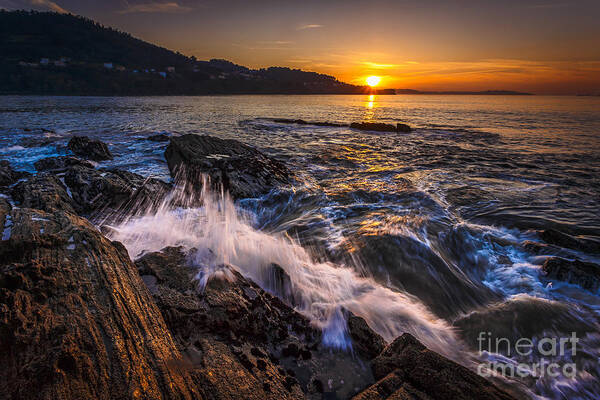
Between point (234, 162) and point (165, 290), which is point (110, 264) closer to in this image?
point (165, 290)

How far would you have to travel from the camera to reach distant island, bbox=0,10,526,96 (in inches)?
3460

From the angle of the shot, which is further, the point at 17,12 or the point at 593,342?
the point at 17,12

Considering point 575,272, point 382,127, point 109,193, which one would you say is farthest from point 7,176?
point 382,127

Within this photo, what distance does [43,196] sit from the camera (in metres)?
5.30

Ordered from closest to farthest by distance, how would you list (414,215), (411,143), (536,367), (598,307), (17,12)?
(536,367), (598,307), (414,215), (411,143), (17,12)

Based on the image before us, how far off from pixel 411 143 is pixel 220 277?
1834cm

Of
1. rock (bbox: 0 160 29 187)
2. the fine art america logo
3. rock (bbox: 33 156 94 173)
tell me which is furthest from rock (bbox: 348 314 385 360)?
rock (bbox: 33 156 94 173)

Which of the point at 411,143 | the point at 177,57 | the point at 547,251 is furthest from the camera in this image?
the point at 177,57

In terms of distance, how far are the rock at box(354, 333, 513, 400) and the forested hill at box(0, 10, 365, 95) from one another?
115635 millimetres

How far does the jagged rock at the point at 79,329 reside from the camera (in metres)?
1.76

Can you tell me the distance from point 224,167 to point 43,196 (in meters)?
4.54

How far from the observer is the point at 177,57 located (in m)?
172

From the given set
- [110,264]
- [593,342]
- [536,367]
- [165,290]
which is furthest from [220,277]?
[593,342]

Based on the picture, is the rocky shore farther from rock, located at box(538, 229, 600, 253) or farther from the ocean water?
rock, located at box(538, 229, 600, 253)
